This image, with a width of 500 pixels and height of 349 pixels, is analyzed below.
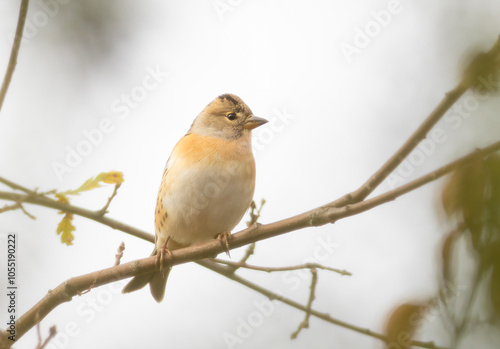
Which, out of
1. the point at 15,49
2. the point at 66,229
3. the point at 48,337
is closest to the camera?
the point at 48,337

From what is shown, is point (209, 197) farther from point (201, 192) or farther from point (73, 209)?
point (73, 209)

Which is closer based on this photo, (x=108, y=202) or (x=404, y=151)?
(x=404, y=151)

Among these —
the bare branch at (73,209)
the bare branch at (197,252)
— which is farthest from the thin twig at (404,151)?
the bare branch at (73,209)

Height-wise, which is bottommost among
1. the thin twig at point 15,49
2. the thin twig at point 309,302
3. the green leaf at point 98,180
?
the thin twig at point 309,302

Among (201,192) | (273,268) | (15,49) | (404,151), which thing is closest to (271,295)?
(273,268)

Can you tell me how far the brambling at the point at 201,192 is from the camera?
4941 millimetres

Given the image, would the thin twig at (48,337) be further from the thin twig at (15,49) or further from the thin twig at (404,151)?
the thin twig at (404,151)

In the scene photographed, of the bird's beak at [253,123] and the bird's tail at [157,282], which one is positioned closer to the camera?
the bird's tail at [157,282]

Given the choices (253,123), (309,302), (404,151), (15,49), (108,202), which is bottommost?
(309,302)

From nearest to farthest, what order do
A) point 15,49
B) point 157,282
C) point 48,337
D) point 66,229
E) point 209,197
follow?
point 48,337 < point 15,49 < point 66,229 < point 209,197 < point 157,282

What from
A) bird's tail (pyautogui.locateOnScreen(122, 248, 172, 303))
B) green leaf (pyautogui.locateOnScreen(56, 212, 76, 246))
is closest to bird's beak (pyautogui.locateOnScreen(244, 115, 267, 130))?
bird's tail (pyautogui.locateOnScreen(122, 248, 172, 303))

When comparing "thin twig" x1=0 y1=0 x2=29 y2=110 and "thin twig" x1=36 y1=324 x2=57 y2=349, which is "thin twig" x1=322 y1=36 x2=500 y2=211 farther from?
"thin twig" x1=0 y1=0 x2=29 y2=110

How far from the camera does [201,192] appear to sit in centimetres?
493

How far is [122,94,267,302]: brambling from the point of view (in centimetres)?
494
